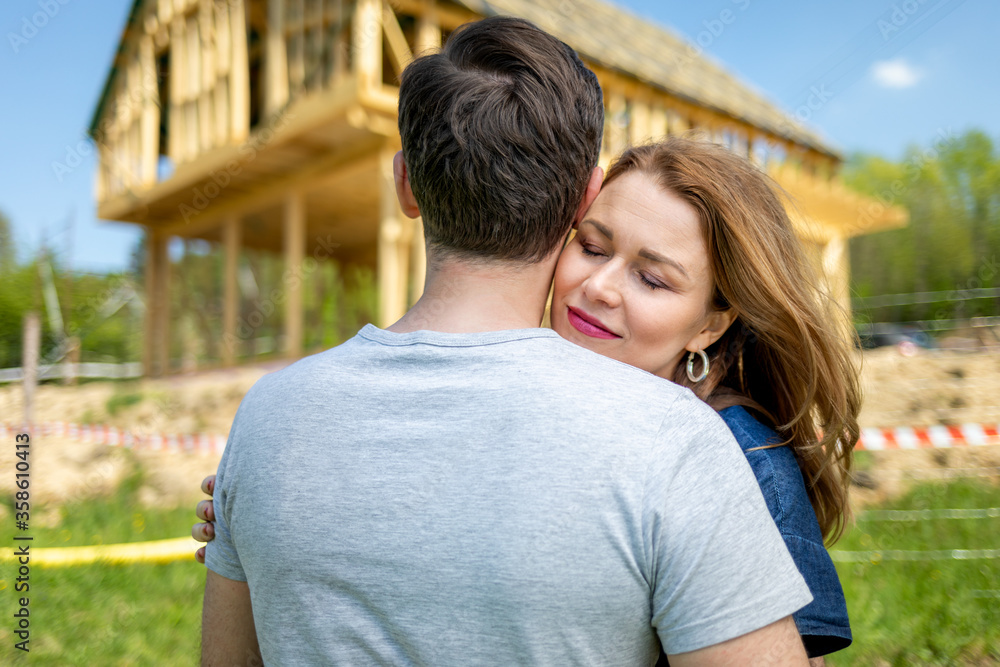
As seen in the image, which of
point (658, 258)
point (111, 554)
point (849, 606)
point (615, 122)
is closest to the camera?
point (658, 258)

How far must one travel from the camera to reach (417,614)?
108 centimetres

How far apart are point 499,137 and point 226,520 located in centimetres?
91

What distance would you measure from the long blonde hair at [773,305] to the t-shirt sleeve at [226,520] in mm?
1150

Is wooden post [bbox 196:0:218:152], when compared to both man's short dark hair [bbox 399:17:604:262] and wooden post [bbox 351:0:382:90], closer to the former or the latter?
wooden post [bbox 351:0:382:90]

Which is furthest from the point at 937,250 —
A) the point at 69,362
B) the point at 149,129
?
the point at 69,362

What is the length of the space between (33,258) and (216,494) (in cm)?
900

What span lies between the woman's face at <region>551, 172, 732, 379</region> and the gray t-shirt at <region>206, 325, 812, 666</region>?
2.32 feet

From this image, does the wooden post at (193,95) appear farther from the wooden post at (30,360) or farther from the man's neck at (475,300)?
the man's neck at (475,300)

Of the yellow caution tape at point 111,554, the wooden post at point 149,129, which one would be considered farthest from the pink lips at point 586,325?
the wooden post at point 149,129

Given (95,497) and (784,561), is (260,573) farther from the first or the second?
(95,497)

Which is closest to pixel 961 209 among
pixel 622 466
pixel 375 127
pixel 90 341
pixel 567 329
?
pixel 375 127

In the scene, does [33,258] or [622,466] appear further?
[33,258]

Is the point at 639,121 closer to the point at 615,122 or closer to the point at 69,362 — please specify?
the point at 615,122

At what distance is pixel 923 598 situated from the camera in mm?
4379
